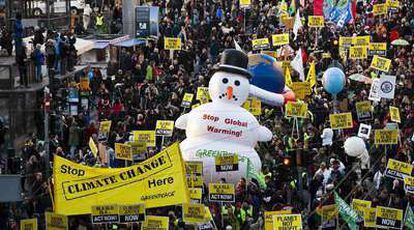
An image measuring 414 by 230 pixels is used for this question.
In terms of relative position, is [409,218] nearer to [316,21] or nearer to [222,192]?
[222,192]

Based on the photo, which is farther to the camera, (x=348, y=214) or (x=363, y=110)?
(x=363, y=110)

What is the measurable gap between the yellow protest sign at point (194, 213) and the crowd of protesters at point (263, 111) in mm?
1125

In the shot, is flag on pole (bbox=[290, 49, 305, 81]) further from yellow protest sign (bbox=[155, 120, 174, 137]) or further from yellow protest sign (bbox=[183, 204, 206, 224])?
yellow protest sign (bbox=[183, 204, 206, 224])

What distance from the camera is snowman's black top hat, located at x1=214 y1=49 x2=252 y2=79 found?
23.0 meters

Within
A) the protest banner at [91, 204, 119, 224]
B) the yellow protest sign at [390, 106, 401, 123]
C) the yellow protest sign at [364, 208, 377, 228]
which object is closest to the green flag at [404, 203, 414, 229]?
the yellow protest sign at [364, 208, 377, 228]

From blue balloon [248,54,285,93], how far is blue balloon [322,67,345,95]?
41.0 inches

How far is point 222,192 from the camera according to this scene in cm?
1900

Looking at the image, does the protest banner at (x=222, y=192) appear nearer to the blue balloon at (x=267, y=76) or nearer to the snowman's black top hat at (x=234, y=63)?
the snowman's black top hat at (x=234, y=63)

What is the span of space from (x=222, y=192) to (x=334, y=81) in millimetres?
8658

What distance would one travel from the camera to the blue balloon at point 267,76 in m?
26.7

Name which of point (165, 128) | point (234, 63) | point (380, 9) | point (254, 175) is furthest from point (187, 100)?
point (380, 9)

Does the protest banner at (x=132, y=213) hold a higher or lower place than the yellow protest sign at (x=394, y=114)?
lower

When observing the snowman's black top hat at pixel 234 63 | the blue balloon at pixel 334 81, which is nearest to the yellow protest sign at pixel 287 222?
the snowman's black top hat at pixel 234 63

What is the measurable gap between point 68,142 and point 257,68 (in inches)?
190
